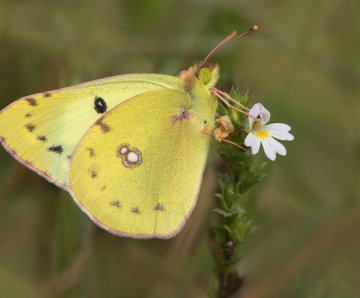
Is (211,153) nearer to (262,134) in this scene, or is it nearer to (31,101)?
(262,134)

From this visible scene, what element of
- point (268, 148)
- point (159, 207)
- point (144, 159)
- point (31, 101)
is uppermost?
point (268, 148)

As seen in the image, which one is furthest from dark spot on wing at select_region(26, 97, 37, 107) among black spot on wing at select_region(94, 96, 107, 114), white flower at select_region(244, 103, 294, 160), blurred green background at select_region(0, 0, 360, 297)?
white flower at select_region(244, 103, 294, 160)

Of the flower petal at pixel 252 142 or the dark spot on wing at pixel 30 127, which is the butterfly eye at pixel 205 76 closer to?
the flower petal at pixel 252 142

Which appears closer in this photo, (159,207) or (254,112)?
(254,112)

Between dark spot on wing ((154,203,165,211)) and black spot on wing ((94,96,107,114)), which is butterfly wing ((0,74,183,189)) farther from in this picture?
dark spot on wing ((154,203,165,211))

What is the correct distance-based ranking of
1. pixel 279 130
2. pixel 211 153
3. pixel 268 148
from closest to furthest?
pixel 268 148 < pixel 279 130 < pixel 211 153

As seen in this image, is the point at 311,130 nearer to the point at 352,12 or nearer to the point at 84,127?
the point at 352,12

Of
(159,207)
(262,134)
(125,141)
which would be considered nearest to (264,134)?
(262,134)
